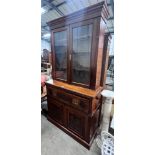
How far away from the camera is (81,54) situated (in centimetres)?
162

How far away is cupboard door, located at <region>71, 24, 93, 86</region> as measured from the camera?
1494mm

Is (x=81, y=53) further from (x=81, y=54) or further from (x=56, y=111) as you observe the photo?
(x=56, y=111)

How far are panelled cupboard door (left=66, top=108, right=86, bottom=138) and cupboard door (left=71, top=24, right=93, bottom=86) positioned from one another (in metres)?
0.49

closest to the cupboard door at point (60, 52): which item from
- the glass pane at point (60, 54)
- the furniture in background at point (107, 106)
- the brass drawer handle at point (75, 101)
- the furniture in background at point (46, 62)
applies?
the glass pane at point (60, 54)

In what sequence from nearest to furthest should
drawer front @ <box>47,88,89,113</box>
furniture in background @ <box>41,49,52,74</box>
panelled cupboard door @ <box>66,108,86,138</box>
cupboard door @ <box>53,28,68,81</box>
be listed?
drawer front @ <box>47,88,89,113</box>
panelled cupboard door @ <box>66,108,86,138</box>
cupboard door @ <box>53,28,68,81</box>
furniture in background @ <box>41,49,52,74</box>

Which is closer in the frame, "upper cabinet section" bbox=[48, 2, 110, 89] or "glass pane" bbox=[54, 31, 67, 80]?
"upper cabinet section" bbox=[48, 2, 110, 89]

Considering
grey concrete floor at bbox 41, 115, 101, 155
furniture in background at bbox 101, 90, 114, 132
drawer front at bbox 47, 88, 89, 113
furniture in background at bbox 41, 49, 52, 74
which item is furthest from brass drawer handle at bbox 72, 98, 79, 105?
furniture in background at bbox 41, 49, 52, 74

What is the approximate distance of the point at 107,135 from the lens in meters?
1.51

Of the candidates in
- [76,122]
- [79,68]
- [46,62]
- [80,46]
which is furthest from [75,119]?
[46,62]

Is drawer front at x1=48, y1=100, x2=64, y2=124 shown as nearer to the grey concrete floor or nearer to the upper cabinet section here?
the grey concrete floor

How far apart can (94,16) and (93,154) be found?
6.22ft
